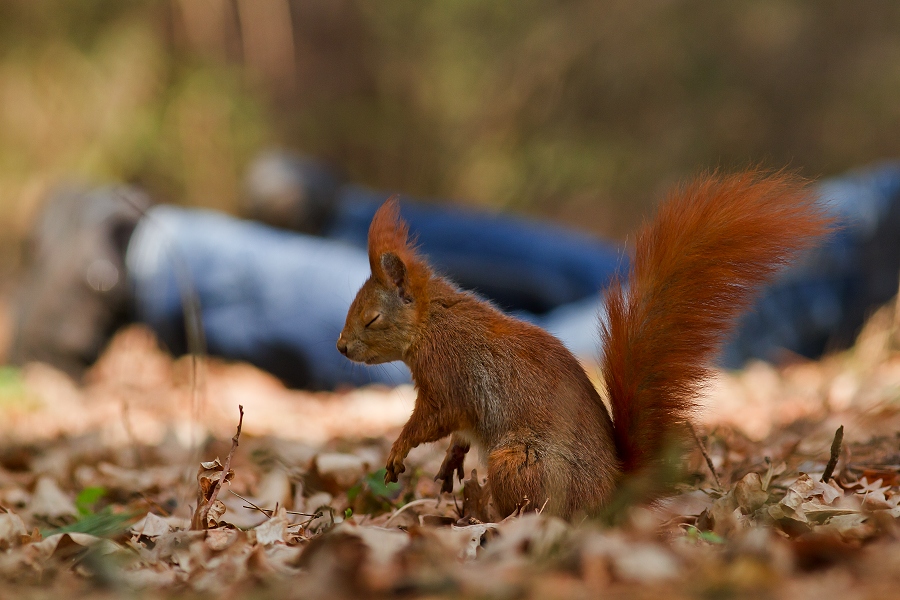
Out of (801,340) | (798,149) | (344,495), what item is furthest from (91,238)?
(798,149)

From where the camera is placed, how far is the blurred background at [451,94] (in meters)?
8.07

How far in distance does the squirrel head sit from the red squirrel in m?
0.03

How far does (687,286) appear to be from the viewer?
157 cm

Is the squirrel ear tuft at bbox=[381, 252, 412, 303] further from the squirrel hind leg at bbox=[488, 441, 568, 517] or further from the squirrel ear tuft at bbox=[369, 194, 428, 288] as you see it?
the squirrel hind leg at bbox=[488, 441, 568, 517]

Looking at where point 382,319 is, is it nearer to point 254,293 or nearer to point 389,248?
point 389,248

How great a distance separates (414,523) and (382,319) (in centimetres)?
45

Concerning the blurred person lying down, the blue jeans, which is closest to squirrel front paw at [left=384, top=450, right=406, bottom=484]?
the blue jeans

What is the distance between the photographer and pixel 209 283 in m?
5.05

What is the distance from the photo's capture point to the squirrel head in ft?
6.13

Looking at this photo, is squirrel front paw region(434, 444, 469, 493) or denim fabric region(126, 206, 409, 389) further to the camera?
denim fabric region(126, 206, 409, 389)

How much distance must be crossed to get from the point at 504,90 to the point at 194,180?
351cm

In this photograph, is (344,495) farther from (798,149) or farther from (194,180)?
(798,149)

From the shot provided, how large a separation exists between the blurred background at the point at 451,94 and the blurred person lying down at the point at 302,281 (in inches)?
95.5

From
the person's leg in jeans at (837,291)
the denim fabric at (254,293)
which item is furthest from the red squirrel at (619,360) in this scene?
the denim fabric at (254,293)
